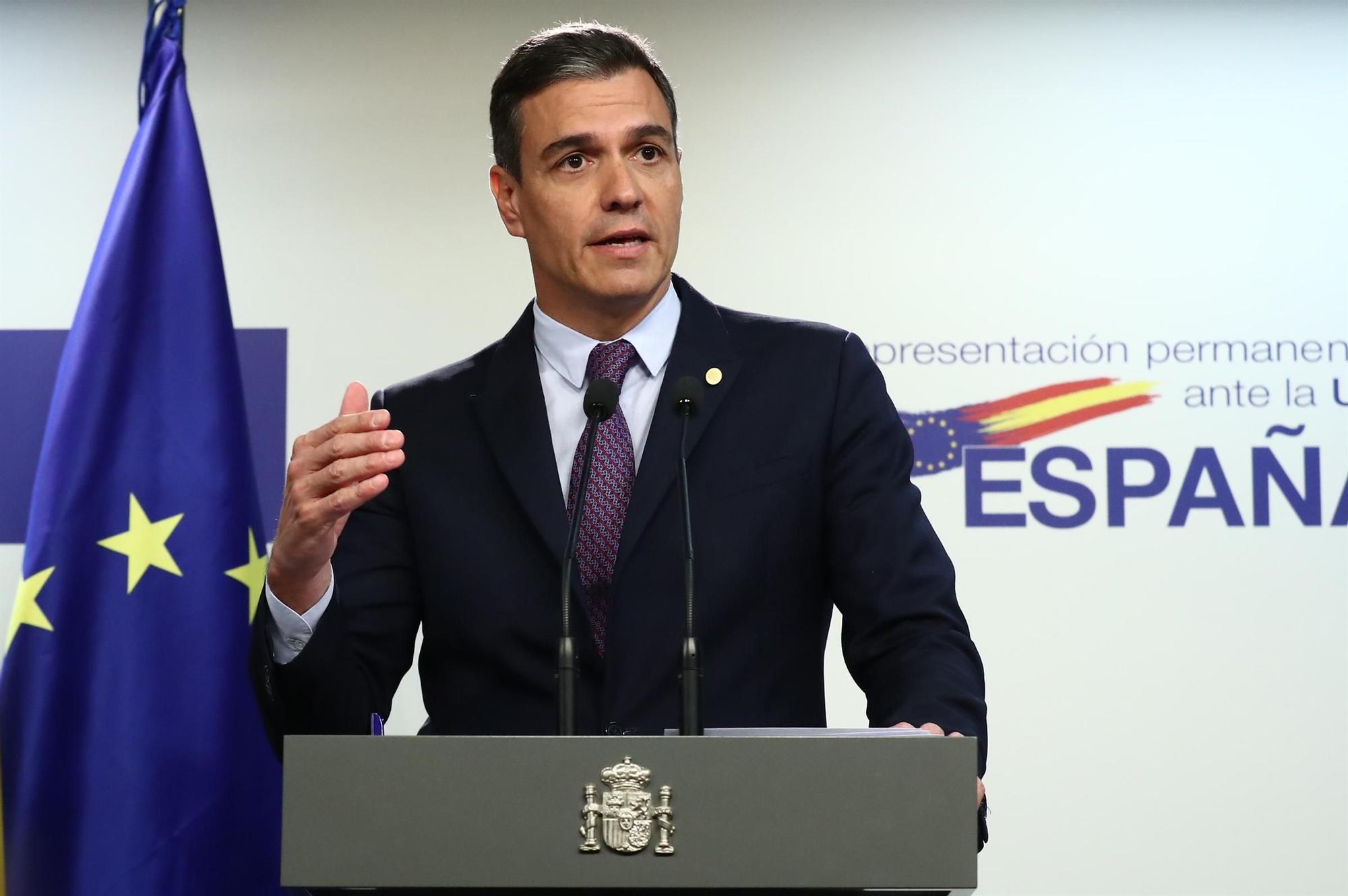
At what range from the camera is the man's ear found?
2434mm

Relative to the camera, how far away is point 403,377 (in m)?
4.07

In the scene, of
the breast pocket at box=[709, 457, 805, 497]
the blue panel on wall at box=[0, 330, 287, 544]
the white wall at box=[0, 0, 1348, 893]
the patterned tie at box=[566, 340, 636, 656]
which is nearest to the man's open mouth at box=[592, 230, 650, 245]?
the patterned tie at box=[566, 340, 636, 656]

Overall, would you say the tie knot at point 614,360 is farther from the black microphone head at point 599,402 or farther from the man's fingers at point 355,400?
the man's fingers at point 355,400

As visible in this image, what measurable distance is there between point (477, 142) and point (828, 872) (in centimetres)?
325

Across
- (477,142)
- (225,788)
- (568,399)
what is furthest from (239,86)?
(568,399)

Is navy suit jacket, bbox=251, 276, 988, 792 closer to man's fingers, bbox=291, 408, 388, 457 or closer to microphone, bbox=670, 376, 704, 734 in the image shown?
microphone, bbox=670, 376, 704, 734

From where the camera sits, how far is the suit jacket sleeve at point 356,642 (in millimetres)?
1839

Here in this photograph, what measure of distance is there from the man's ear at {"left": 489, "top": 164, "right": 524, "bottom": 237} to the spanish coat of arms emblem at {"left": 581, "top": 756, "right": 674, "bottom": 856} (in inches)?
50.5

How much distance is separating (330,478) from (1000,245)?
2.89m

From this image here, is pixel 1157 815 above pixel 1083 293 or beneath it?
beneath

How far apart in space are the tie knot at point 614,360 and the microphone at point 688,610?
50 centimetres

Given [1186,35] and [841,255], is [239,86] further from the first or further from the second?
[1186,35]

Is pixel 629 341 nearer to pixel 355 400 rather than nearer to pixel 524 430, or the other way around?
pixel 524 430

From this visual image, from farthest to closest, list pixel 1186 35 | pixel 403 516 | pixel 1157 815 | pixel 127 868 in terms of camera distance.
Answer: pixel 1186 35, pixel 1157 815, pixel 127 868, pixel 403 516
